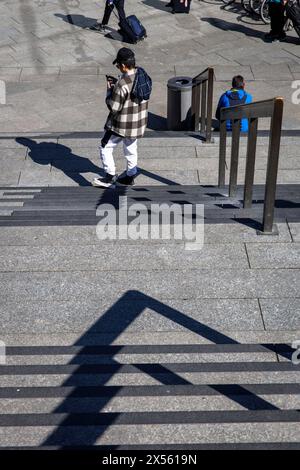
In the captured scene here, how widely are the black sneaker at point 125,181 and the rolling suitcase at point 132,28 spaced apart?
6.94 m

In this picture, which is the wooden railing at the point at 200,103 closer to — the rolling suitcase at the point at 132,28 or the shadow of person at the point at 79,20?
the rolling suitcase at the point at 132,28

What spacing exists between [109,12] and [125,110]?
26.4 feet

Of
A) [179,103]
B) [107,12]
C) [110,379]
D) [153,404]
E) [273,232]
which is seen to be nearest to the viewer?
[153,404]

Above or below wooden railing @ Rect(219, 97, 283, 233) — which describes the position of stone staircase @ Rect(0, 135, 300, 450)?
below

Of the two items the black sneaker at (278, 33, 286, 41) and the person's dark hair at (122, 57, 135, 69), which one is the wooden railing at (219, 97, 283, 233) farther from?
the black sneaker at (278, 33, 286, 41)

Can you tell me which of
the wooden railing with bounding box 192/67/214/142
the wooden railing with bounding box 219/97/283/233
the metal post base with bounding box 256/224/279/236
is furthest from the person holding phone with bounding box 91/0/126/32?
the metal post base with bounding box 256/224/279/236

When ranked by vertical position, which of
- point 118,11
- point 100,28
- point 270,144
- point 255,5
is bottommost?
point 100,28

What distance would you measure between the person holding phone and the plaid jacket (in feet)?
24.4

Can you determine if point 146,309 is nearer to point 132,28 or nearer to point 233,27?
point 132,28

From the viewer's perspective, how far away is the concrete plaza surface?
161 inches

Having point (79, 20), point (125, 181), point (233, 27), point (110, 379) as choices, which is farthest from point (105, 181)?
point (79, 20)

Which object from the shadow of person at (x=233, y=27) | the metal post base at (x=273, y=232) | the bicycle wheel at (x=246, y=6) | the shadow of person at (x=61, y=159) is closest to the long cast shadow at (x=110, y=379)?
the metal post base at (x=273, y=232)

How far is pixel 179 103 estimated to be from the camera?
34.6 ft

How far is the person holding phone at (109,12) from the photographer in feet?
46.1
